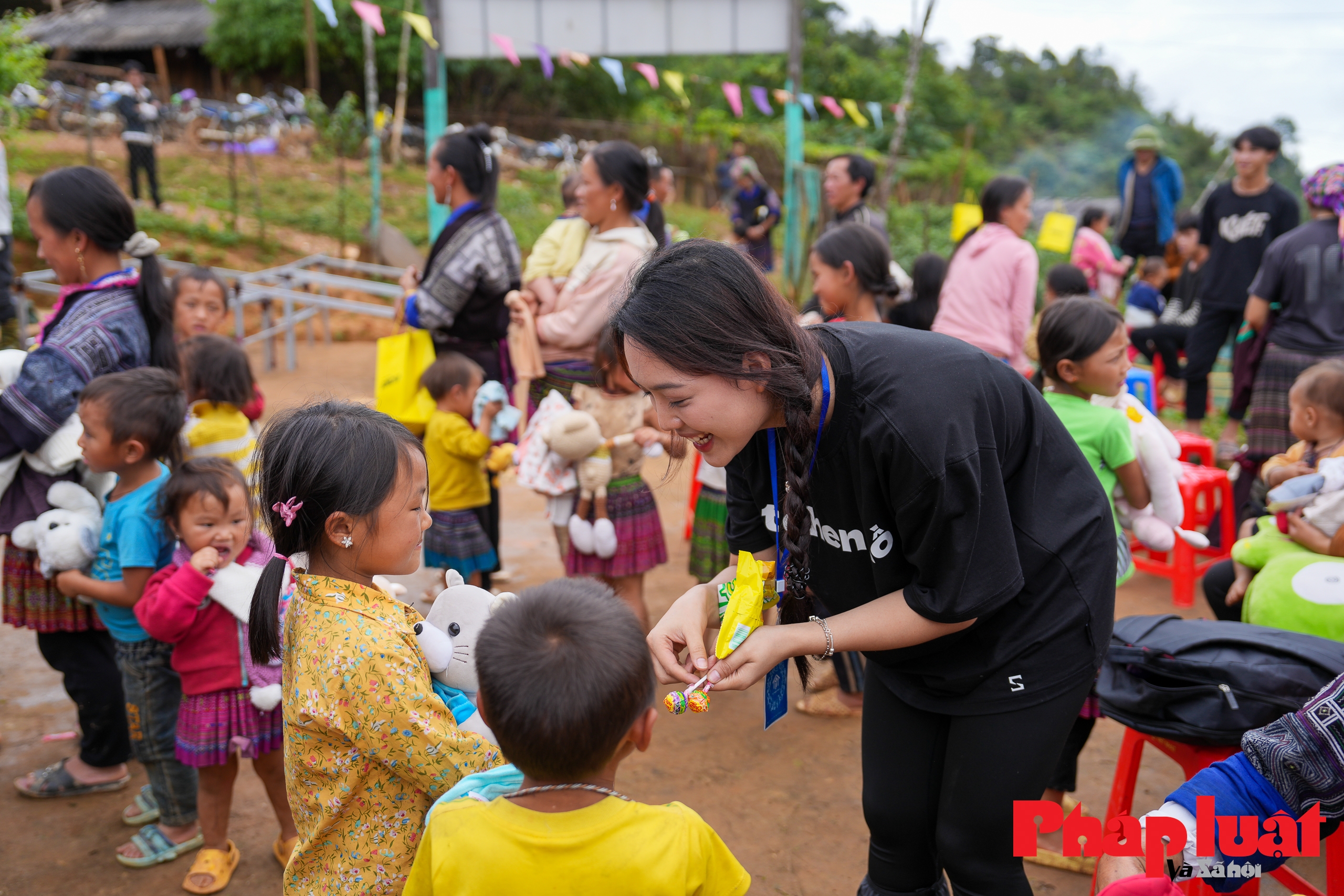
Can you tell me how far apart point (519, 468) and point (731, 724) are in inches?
52.5

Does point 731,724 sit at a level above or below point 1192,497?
below

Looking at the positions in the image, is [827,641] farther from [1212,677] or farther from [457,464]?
[457,464]

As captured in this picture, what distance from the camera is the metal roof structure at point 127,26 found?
21125 millimetres

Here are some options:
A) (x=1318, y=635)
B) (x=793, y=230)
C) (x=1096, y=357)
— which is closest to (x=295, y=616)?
(x=1096, y=357)

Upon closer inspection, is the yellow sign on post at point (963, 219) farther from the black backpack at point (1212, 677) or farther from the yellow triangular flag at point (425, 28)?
the black backpack at point (1212, 677)

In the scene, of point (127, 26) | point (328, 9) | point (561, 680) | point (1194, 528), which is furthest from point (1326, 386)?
→ point (127, 26)

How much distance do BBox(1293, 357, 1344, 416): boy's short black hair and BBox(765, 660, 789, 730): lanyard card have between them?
86.0 inches

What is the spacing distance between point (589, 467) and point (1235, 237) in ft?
15.2

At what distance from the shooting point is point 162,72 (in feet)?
66.1

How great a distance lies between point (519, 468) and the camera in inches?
157

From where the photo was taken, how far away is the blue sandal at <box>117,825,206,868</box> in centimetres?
278

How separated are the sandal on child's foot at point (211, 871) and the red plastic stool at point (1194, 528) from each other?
3.95 metres

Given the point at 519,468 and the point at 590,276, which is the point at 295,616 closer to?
the point at 519,468

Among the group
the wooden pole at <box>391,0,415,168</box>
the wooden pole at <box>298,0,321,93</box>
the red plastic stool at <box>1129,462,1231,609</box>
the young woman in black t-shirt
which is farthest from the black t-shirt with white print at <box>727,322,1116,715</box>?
the wooden pole at <box>298,0,321,93</box>
